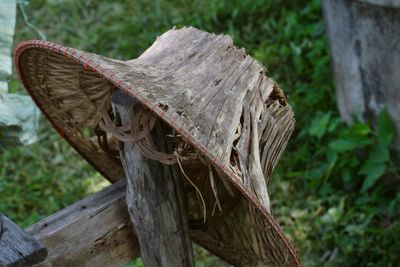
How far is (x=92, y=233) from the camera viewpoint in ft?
6.76

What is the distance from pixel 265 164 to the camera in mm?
2066

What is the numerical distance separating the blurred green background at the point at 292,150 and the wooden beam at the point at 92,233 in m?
1.42

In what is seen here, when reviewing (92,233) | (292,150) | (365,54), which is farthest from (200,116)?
(292,150)

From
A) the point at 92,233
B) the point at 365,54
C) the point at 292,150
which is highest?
the point at 365,54

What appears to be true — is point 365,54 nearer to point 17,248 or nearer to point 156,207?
point 156,207

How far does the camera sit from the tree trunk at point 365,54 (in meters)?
3.48

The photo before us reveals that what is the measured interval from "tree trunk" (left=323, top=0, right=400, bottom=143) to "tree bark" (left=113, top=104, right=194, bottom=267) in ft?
5.63

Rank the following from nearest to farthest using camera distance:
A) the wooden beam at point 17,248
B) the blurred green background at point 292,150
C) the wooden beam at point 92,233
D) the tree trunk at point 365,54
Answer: the wooden beam at point 17,248, the wooden beam at point 92,233, the tree trunk at point 365,54, the blurred green background at point 292,150

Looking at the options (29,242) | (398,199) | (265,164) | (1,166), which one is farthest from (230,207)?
(1,166)

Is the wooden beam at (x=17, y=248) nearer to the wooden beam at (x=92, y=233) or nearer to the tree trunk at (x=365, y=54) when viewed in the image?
the wooden beam at (x=92, y=233)

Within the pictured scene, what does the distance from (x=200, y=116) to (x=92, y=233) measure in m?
0.49

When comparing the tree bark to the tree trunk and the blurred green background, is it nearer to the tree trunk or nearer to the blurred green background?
the blurred green background

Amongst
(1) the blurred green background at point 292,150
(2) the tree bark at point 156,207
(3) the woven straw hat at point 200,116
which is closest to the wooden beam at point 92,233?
(2) the tree bark at point 156,207

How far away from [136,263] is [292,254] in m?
1.54
